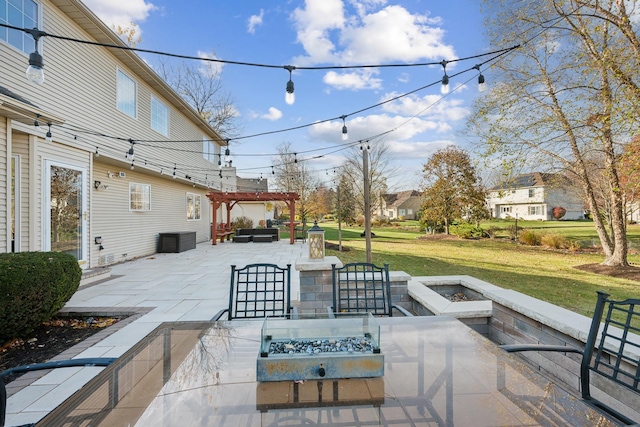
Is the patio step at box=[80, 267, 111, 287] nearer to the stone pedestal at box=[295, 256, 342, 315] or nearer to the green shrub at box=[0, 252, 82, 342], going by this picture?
the green shrub at box=[0, 252, 82, 342]

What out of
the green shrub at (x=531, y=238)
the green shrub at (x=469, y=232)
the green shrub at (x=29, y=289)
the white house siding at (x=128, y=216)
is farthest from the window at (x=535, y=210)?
the green shrub at (x=29, y=289)

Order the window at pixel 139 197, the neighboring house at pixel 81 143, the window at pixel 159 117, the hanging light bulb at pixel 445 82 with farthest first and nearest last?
1. the window at pixel 159 117
2. the window at pixel 139 197
3. the neighboring house at pixel 81 143
4. the hanging light bulb at pixel 445 82

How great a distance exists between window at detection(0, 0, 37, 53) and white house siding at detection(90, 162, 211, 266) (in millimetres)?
2949

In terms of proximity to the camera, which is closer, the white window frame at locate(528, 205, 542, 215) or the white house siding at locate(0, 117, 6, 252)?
the white house siding at locate(0, 117, 6, 252)

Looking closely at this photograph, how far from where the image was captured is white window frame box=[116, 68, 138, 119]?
7312 mm

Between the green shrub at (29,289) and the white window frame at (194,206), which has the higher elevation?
the white window frame at (194,206)

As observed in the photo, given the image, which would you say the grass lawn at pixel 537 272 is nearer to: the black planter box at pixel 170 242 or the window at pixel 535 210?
the black planter box at pixel 170 242

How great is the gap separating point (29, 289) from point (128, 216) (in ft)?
19.2

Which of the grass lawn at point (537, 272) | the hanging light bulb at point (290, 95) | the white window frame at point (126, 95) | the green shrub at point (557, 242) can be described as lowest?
the grass lawn at point (537, 272)

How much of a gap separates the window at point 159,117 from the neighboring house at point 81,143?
30mm

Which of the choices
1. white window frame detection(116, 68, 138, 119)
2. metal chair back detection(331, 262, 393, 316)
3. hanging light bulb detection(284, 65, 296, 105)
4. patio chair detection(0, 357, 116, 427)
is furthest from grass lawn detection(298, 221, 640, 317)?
white window frame detection(116, 68, 138, 119)

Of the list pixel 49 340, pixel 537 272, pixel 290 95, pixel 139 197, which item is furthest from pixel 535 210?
pixel 49 340

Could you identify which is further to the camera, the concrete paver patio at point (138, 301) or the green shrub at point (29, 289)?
the green shrub at point (29, 289)

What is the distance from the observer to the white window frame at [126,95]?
7312 millimetres
